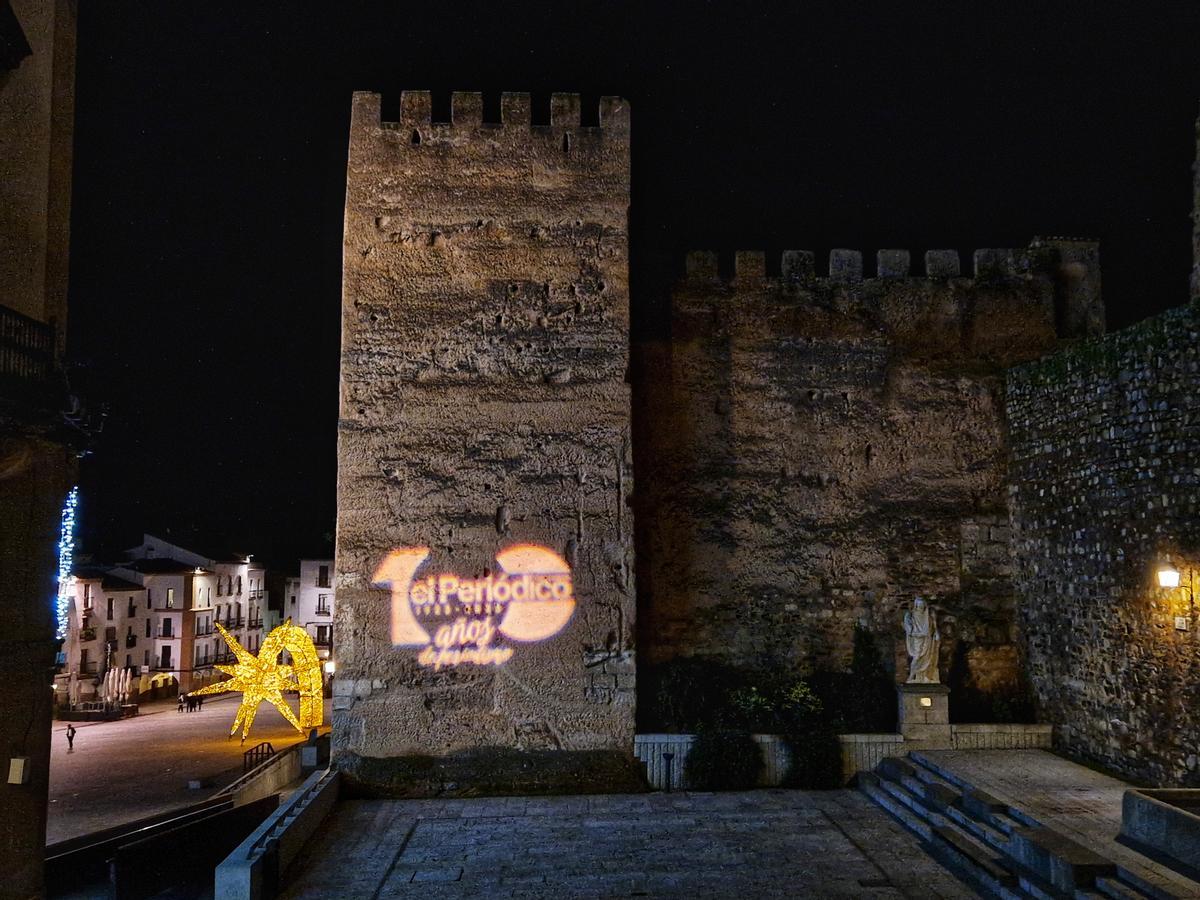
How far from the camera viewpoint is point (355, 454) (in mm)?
11984

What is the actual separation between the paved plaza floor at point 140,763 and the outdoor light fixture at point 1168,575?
626 inches

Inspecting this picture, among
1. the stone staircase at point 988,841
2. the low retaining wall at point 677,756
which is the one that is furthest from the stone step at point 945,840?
the low retaining wall at point 677,756

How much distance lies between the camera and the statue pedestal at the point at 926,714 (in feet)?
39.5

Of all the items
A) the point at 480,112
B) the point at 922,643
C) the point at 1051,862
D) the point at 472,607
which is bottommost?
the point at 1051,862

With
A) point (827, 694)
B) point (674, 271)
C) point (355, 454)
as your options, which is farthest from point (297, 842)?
point (674, 271)

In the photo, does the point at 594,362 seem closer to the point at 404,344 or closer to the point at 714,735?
the point at 404,344

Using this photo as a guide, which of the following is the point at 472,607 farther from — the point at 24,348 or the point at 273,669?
the point at 273,669

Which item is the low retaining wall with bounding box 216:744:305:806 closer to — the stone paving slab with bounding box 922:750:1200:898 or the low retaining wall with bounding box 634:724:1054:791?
the low retaining wall with bounding box 634:724:1054:791

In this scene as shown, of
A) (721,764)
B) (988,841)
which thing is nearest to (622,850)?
(721,764)

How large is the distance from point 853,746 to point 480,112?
9.86 meters

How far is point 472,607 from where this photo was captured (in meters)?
11.8

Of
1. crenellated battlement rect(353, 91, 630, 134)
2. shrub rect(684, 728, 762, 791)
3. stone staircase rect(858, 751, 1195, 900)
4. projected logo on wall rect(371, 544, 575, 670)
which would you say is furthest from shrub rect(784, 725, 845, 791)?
crenellated battlement rect(353, 91, 630, 134)

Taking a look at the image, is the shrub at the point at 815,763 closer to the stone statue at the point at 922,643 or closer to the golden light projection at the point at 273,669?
the stone statue at the point at 922,643

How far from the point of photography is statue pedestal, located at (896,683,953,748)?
474 inches
